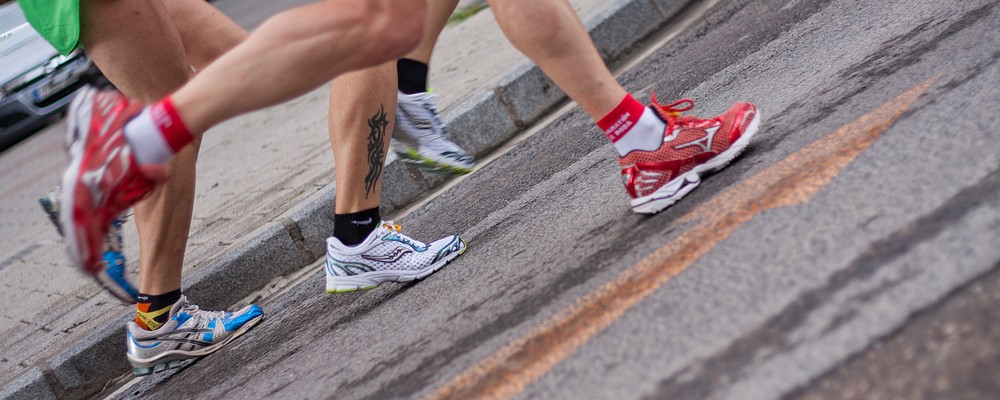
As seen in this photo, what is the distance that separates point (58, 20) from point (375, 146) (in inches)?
41.3

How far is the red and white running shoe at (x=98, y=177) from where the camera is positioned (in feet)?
7.89

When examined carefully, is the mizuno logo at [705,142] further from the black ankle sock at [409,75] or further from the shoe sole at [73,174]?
the shoe sole at [73,174]

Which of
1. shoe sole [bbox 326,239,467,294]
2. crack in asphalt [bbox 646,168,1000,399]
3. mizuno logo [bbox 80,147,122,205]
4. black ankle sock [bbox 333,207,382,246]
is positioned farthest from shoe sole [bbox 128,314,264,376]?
crack in asphalt [bbox 646,168,1000,399]

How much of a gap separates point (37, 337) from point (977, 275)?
3806 mm

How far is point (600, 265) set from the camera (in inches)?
110

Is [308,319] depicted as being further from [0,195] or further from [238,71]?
[0,195]

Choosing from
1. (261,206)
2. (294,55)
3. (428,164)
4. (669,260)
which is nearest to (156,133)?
(294,55)

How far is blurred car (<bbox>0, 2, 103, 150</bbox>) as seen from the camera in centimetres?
1137

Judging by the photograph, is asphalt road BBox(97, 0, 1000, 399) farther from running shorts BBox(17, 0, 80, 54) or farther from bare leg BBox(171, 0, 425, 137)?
running shorts BBox(17, 0, 80, 54)

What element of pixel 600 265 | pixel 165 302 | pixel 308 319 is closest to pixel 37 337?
pixel 165 302

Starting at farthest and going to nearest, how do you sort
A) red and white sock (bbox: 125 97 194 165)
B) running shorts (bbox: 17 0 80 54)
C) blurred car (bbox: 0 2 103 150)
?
1. blurred car (bbox: 0 2 103 150)
2. running shorts (bbox: 17 0 80 54)
3. red and white sock (bbox: 125 97 194 165)

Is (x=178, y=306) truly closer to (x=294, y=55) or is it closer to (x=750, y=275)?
(x=294, y=55)

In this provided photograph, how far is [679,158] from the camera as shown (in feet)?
10.0

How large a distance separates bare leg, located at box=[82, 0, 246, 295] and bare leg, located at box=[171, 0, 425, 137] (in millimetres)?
1020
